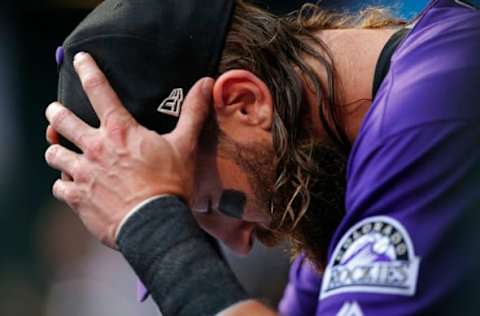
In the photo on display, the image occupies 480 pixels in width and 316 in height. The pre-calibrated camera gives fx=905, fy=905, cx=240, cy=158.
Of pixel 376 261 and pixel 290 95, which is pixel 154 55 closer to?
pixel 290 95

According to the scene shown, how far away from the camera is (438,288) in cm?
139

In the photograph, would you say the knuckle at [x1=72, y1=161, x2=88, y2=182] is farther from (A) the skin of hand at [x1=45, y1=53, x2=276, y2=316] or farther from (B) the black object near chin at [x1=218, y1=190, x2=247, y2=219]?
(B) the black object near chin at [x1=218, y1=190, x2=247, y2=219]

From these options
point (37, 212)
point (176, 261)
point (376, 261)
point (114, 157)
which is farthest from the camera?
point (37, 212)

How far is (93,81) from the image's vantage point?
1827 millimetres

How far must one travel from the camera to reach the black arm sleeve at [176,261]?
1.54 metres

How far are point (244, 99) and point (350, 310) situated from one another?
592 millimetres

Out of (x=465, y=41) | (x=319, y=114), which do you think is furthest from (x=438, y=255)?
(x=319, y=114)

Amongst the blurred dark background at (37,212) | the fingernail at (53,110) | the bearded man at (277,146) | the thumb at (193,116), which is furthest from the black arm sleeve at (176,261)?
the blurred dark background at (37,212)

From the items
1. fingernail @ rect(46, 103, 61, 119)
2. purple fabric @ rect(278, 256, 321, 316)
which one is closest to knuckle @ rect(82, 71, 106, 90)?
fingernail @ rect(46, 103, 61, 119)

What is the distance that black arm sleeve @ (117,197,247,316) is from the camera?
5.04 ft

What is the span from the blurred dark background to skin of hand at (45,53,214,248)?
2.46 metres

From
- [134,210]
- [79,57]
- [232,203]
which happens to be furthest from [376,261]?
[79,57]

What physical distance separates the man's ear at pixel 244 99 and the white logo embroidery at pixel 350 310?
1.74ft

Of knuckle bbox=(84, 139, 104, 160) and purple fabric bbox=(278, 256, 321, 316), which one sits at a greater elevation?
knuckle bbox=(84, 139, 104, 160)
